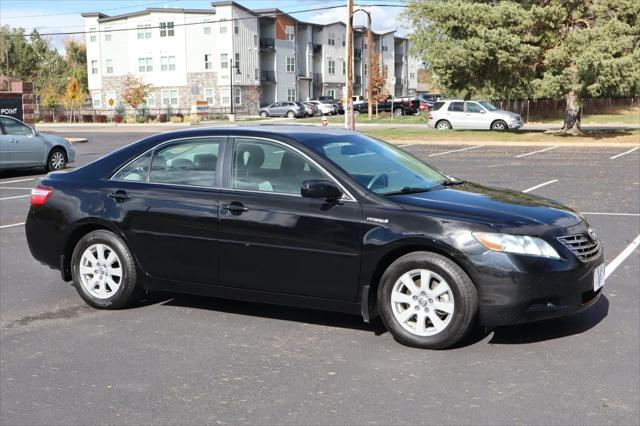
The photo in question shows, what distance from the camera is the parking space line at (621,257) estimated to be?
25.8 ft

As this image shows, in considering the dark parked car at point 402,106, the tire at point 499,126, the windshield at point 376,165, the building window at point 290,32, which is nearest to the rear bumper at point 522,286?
the windshield at point 376,165

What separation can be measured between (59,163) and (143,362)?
15.7 m

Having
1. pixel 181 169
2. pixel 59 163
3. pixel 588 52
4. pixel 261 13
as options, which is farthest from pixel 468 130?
pixel 261 13

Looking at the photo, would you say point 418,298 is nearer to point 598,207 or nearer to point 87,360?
point 87,360

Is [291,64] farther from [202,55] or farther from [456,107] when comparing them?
[456,107]

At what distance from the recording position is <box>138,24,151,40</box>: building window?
2950 inches

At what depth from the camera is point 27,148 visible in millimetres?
18781

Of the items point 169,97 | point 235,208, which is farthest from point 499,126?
point 169,97

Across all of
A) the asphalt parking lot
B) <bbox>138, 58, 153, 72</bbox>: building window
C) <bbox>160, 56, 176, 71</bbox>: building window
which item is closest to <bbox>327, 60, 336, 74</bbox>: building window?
<bbox>160, 56, 176, 71</bbox>: building window

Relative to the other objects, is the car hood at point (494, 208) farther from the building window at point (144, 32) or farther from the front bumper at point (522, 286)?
the building window at point (144, 32)

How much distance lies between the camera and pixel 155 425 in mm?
4180

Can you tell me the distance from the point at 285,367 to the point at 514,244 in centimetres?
174

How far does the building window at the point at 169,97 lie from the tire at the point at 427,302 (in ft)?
239

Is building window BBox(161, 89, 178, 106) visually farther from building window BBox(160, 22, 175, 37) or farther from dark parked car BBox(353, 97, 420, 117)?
dark parked car BBox(353, 97, 420, 117)
